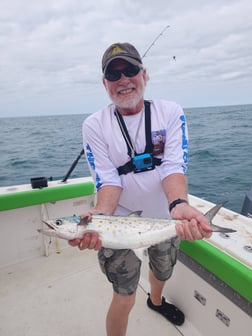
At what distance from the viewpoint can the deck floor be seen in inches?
111

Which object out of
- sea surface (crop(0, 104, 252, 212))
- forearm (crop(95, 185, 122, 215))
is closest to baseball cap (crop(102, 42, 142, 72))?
forearm (crop(95, 185, 122, 215))

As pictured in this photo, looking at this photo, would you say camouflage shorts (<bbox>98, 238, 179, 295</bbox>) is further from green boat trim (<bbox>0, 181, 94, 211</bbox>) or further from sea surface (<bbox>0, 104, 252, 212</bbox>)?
sea surface (<bbox>0, 104, 252, 212</bbox>)

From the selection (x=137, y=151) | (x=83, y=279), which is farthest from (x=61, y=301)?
(x=137, y=151)

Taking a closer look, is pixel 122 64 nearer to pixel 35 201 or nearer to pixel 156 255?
pixel 156 255

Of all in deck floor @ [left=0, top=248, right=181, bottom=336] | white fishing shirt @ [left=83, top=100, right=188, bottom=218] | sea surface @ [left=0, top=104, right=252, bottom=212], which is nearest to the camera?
white fishing shirt @ [left=83, top=100, right=188, bottom=218]

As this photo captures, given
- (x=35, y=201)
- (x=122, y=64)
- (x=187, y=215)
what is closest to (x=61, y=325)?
(x=35, y=201)

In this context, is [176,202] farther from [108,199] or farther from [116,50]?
[116,50]

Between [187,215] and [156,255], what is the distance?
0.61 m

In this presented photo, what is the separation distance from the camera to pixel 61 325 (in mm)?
2887

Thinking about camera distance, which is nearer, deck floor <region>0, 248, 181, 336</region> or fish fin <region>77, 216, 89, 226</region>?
fish fin <region>77, 216, 89, 226</region>

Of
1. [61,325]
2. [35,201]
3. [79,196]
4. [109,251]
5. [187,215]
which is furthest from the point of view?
[79,196]

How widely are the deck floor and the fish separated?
1.40m

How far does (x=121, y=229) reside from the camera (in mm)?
Answer: 2037

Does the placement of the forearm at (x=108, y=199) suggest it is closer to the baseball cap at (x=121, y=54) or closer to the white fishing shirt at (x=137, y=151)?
the white fishing shirt at (x=137, y=151)
